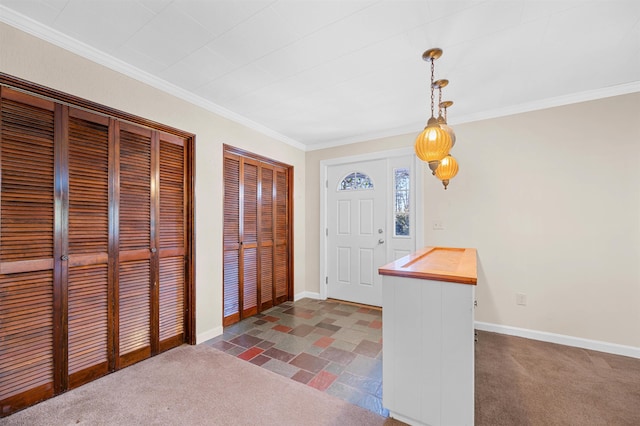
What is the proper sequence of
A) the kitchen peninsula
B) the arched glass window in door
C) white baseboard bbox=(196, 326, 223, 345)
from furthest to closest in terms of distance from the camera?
the arched glass window in door
white baseboard bbox=(196, 326, 223, 345)
the kitchen peninsula

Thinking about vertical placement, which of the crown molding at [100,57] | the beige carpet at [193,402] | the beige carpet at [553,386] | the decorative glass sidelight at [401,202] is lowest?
the beige carpet at [553,386]

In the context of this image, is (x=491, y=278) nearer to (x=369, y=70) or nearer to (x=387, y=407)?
(x=387, y=407)

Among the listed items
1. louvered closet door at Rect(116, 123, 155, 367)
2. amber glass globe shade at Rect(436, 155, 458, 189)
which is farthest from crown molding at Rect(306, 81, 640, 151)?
louvered closet door at Rect(116, 123, 155, 367)

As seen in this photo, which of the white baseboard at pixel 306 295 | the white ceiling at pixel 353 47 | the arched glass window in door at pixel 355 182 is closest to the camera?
the white ceiling at pixel 353 47

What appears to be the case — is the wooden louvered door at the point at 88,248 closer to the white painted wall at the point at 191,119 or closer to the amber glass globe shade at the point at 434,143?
the white painted wall at the point at 191,119

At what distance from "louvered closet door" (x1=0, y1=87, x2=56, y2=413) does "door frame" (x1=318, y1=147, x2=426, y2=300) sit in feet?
9.91

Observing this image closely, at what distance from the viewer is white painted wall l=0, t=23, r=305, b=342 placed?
1.71 metres

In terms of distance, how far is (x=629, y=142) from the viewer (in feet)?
8.10

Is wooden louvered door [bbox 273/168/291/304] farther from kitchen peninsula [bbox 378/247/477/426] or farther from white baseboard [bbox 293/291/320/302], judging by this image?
kitchen peninsula [bbox 378/247/477/426]

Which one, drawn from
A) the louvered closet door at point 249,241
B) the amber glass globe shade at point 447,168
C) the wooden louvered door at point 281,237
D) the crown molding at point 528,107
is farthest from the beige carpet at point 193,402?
the crown molding at point 528,107

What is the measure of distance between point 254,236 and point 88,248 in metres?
1.76

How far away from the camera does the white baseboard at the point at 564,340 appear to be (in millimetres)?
2439

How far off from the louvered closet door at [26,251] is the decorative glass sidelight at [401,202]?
11.3 feet

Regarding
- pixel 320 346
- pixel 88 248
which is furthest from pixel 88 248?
pixel 320 346
